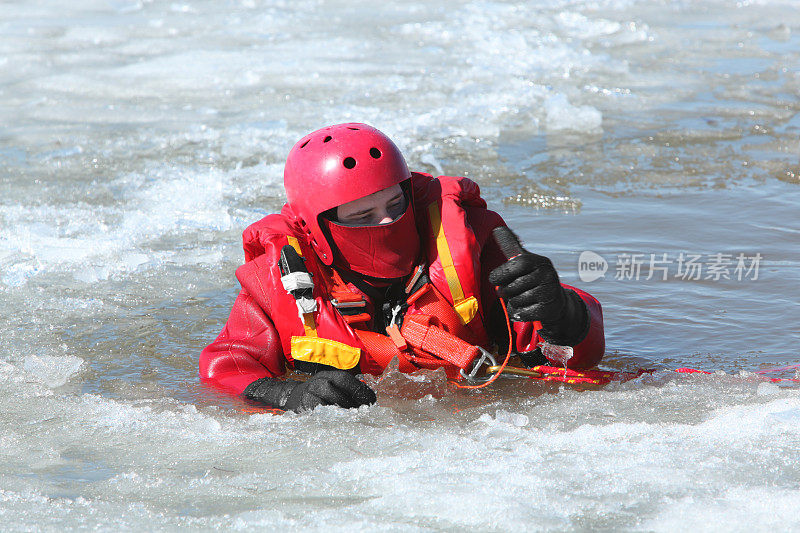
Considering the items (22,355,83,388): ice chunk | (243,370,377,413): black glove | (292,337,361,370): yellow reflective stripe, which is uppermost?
(292,337,361,370): yellow reflective stripe

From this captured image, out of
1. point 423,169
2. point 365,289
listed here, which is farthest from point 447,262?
point 423,169

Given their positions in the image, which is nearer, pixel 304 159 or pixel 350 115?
pixel 304 159

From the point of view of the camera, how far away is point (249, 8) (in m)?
17.2

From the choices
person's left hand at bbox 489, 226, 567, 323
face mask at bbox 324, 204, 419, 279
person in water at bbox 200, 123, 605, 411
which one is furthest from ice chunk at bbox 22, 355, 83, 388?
person's left hand at bbox 489, 226, 567, 323

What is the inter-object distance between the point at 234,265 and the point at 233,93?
19.2 feet

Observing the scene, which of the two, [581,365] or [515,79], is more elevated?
[515,79]

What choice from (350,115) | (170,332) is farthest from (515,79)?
(170,332)

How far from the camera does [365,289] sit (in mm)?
3627

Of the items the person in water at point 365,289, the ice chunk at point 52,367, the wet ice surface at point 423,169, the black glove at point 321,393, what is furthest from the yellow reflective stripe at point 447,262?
the ice chunk at point 52,367

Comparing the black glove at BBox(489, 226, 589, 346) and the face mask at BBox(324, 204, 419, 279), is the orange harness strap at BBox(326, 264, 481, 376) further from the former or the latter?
the black glove at BBox(489, 226, 589, 346)

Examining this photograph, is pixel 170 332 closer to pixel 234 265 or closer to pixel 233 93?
pixel 234 265

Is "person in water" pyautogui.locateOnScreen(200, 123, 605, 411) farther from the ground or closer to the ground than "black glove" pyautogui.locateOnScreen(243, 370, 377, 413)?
farther from the ground

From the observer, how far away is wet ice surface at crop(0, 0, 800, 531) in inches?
111

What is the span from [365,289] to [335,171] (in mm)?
523
